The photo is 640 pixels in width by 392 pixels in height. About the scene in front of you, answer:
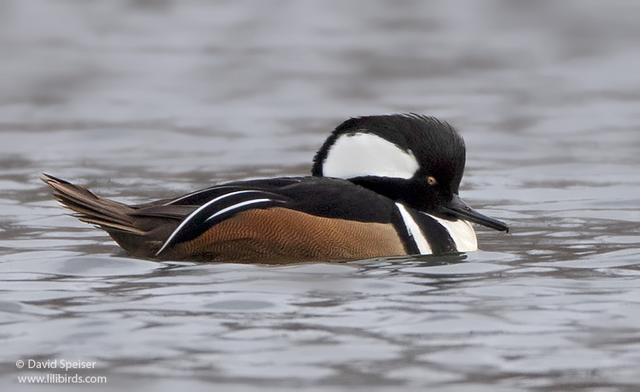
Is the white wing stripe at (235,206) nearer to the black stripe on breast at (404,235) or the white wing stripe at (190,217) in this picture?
the white wing stripe at (190,217)

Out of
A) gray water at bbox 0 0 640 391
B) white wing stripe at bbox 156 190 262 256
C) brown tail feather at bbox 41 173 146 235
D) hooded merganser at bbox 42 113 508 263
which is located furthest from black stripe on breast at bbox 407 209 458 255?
brown tail feather at bbox 41 173 146 235

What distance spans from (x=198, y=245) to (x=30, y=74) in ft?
29.2

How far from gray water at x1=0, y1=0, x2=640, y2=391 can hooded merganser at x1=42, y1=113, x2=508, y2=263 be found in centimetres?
13

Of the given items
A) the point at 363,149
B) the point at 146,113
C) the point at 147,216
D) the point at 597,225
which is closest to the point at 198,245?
the point at 147,216

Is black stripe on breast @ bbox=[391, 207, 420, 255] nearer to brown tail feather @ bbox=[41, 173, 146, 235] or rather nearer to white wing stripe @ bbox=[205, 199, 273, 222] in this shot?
white wing stripe @ bbox=[205, 199, 273, 222]

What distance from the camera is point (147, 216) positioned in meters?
8.93

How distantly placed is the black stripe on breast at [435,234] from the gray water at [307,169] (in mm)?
108

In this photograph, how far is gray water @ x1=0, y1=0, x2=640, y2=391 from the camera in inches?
275

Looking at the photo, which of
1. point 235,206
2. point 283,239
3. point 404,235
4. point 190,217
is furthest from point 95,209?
point 404,235

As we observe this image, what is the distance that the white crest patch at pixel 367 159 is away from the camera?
30.1 feet

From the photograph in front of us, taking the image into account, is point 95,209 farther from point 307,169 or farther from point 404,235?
point 307,169

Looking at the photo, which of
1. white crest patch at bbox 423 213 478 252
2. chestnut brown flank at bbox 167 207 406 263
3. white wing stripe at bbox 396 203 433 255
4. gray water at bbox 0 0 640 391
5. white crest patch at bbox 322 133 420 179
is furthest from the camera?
white crest patch at bbox 423 213 478 252

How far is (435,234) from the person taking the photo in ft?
30.3

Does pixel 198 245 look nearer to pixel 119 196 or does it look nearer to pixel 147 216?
pixel 147 216
